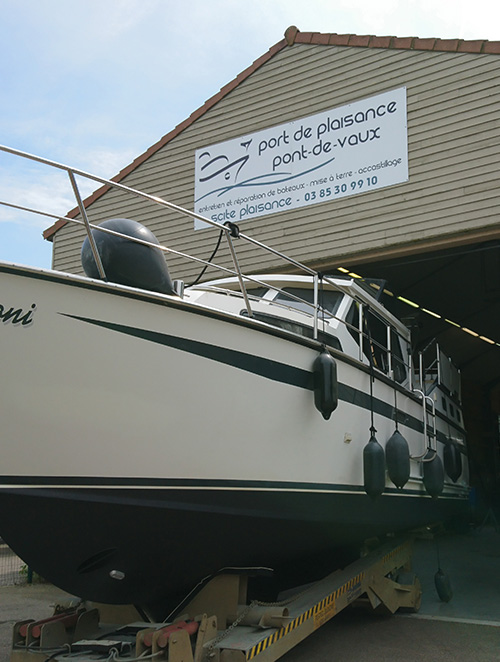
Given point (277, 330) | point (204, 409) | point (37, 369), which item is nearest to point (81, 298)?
point (37, 369)

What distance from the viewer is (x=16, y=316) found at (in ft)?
10.2

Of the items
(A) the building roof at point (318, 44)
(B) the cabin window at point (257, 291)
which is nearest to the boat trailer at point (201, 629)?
(B) the cabin window at point (257, 291)

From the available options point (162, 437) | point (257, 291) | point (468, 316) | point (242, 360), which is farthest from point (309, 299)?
point (468, 316)

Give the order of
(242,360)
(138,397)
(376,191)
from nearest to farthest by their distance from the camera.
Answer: (138,397) → (242,360) → (376,191)

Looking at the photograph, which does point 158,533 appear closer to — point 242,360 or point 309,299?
point 242,360

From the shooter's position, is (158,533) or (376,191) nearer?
(158,533)

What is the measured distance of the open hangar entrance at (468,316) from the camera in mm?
9414

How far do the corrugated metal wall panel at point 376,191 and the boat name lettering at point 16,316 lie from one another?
18.7ft

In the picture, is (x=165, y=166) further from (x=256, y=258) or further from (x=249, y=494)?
(x=249, y=494)

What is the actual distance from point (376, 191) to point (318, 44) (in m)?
2.52

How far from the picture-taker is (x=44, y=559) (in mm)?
3521

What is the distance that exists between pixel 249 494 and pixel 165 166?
7.66 meters

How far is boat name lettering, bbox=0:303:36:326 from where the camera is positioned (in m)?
3.08

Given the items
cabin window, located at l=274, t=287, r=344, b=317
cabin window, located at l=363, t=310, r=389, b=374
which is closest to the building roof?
cabin window, located at l=274, t=287, r=344, b=317
